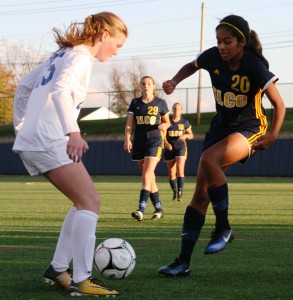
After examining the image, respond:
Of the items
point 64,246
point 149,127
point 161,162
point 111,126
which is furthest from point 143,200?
point 111,126

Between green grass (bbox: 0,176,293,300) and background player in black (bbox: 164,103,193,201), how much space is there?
493cm

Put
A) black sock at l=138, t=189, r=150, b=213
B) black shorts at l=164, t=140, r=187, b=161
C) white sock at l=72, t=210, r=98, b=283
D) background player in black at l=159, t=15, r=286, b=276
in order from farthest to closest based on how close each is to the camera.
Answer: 1. black shorts at l=164, t=140, r=187, b=161
2. black sock at l=138, t=189, r=150, b=213
3. background player in black at l=159, t=15, r=286, b=276
4. white sock at l=72, t=210, r=98, b=283

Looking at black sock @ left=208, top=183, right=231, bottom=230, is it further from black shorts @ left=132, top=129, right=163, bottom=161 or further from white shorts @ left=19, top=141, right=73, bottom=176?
black shorts @ left=132, top=129, right=163, bottom=161

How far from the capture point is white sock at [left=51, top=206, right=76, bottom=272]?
21.0 feet

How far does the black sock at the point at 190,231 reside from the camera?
712 centimetres

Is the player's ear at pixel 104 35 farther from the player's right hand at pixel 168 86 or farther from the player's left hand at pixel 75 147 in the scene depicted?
the player's right hand at pixel 168 86

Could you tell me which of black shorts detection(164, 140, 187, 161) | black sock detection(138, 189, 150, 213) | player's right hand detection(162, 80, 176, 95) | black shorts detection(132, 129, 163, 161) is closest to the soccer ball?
player's right hand detection(162, 80, 176, 95)

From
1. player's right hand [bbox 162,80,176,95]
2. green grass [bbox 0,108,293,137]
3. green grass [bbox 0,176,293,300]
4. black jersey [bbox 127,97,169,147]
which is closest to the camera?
green grass [bbox 0,176,293,300]

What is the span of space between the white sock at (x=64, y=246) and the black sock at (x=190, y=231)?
109cm

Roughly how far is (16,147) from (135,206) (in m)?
10.9

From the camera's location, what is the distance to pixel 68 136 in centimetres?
575

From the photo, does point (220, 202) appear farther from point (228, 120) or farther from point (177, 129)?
point (177, 129)

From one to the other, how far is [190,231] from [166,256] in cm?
122

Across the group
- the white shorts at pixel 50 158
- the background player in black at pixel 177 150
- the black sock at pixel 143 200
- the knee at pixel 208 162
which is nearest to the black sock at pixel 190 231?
the knee at pixel 208 162
